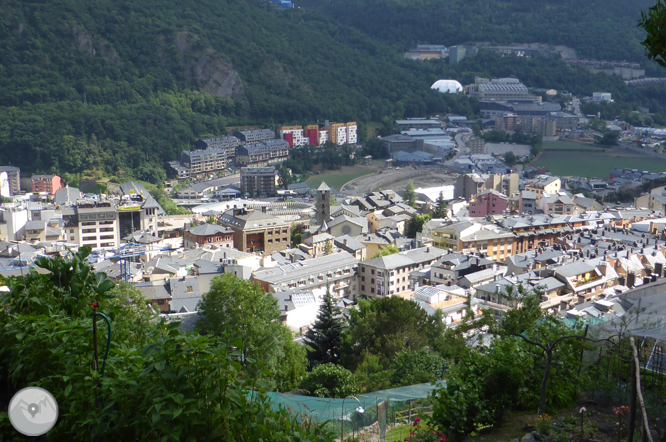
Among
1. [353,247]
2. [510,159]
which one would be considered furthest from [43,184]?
[510,159]

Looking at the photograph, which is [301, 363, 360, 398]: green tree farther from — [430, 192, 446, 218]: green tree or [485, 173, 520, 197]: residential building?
[485, 173, 520, 197]: residential building

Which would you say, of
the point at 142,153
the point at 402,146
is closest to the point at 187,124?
the point at 142,153

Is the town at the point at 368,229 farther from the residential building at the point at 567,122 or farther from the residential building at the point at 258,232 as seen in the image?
the residential building at the point at 567,122

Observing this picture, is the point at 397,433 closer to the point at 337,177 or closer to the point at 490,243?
the point at 490,243

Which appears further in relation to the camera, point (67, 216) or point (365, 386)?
point (67, 216)

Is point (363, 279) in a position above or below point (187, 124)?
below

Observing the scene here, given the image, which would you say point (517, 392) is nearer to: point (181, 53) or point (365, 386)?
point (365, 386)
